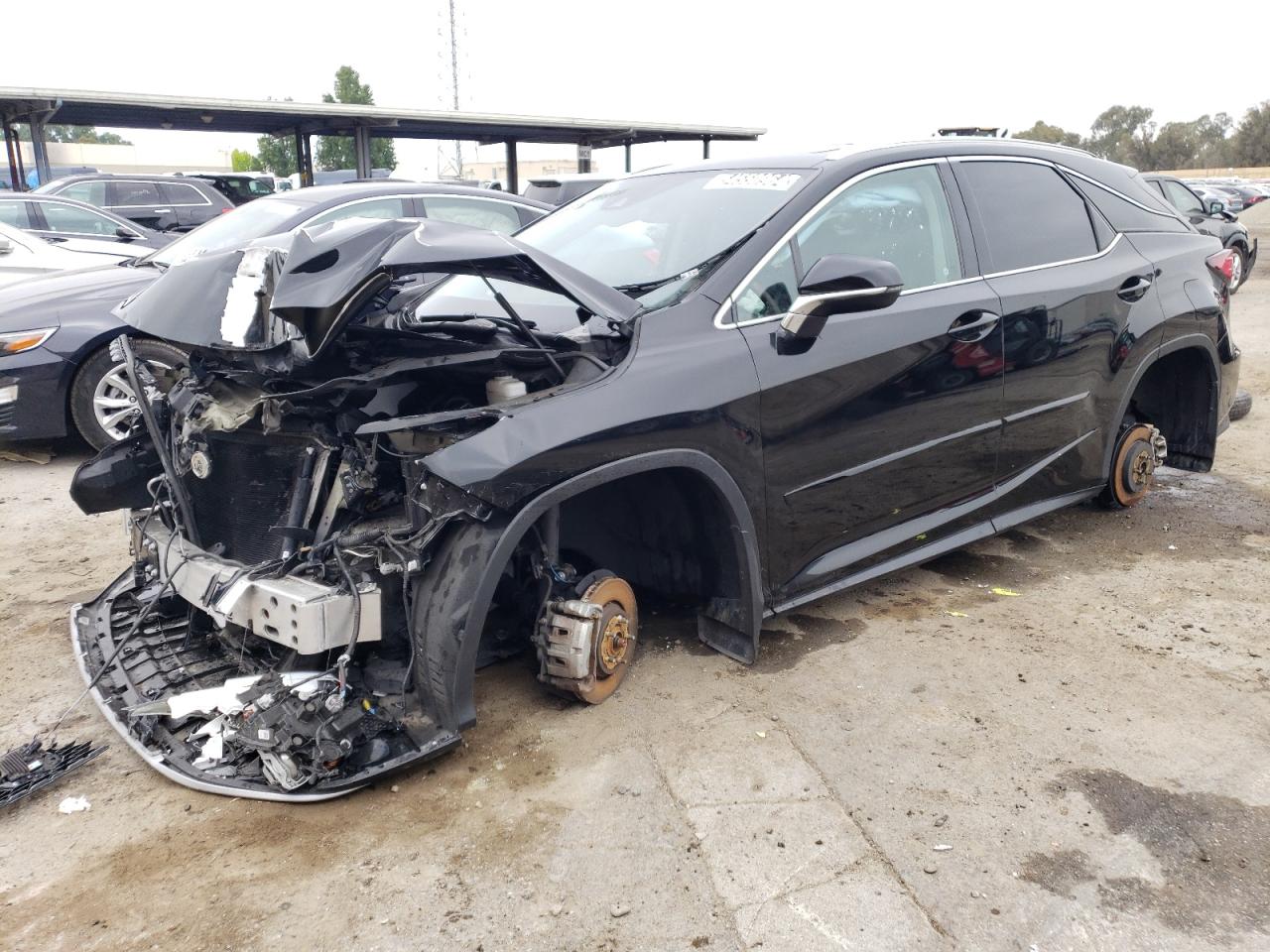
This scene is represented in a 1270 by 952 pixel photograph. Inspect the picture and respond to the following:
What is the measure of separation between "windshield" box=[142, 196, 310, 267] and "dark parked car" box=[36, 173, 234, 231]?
860cm

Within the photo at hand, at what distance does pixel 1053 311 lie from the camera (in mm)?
4219

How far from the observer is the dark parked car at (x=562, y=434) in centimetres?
280

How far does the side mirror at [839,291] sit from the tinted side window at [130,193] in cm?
1493

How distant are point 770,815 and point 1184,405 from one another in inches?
152

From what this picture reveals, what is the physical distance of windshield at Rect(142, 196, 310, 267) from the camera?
6547 mm

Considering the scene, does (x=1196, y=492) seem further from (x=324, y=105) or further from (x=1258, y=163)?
(x=1258, y=163)

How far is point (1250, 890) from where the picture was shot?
2.46 m

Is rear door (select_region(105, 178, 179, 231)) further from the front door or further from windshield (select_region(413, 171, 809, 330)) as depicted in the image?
the front door

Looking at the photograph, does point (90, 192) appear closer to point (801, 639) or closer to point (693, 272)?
point (693, 272)

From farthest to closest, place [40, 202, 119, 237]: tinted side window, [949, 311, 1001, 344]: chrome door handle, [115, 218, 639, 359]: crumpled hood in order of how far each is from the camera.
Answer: [40, 202, 119, 237]: tinted side window
[949, 311, 1001, 344]: chrome door handle
[115, 218, 639, 359]: crumpled hood

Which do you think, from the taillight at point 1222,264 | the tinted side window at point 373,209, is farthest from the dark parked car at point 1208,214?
the tinted side window at point 373,209

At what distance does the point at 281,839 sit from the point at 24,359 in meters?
4.59

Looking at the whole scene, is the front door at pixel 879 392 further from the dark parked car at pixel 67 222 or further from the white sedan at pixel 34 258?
the dark parked car at pixel 67 222

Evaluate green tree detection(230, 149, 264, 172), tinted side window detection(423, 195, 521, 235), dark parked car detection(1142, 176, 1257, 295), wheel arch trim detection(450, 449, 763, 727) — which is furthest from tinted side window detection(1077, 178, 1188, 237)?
green tree detection(230, 149, 264, 172)
